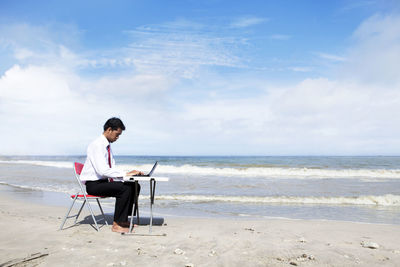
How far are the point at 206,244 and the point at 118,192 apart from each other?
160 centimetres

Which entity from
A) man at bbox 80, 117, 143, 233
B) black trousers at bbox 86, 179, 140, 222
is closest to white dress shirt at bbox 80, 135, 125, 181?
man at bbox 80, 117, 143, 233

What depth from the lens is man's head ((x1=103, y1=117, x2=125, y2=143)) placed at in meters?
4.73

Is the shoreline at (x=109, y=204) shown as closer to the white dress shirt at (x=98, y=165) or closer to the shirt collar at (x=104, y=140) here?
the white dress shirt at (x=98, y=165)

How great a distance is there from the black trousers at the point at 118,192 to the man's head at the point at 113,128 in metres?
0.68

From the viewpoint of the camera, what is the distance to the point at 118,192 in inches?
186

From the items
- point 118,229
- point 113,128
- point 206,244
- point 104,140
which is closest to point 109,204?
point 118,229

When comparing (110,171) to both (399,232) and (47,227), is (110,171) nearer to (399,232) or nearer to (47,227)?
(47,227)

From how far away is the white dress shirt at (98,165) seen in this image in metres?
4.58

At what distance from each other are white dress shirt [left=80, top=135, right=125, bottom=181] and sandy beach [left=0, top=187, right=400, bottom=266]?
846 mm

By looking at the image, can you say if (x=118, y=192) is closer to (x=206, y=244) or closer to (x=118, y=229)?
(x=118, y=229)

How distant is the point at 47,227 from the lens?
4.82 metres

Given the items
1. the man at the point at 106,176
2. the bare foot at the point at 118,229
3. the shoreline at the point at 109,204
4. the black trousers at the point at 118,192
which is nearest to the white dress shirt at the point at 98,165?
the man at the point at 106,176

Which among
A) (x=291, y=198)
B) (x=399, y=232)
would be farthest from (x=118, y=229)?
(x=291, y=198)

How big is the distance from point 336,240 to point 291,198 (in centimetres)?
463
